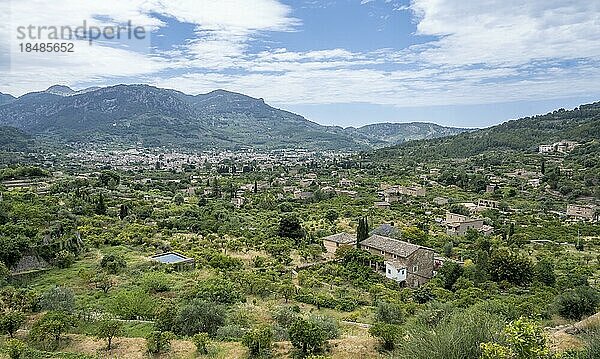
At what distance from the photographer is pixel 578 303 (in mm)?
19969

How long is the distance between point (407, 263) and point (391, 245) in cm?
265

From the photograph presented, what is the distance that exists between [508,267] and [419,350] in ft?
60.4

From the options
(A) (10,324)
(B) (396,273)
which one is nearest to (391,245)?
(B) (396,273)

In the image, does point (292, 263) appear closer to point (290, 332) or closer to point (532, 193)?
point (290, 332)

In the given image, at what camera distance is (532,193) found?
6238 cm

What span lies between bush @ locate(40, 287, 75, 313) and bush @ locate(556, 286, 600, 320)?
21107 mm

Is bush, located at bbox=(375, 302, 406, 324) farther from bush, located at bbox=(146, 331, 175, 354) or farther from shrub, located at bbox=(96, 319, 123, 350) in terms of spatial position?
shrub, located at bbox=(96, 319, 123, 350)

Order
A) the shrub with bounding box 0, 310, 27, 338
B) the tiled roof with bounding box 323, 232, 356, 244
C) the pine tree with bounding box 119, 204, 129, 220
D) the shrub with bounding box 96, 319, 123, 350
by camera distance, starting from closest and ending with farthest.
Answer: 1. the shrub with bounding box 96, 319, 123, 350
2. the shrub with bounding box 0, 310, 27, 338
3. the tiled roof with bounding box 323, 232, 356, 244
4. the pine tree with bounding box 119, 204, 129, 220

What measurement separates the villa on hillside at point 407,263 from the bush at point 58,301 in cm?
1748

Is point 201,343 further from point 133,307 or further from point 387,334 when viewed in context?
point 387,334

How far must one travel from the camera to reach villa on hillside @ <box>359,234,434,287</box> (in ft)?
92.0

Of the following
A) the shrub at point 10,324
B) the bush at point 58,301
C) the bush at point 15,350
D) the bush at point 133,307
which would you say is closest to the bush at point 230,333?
the bush at point 133,307

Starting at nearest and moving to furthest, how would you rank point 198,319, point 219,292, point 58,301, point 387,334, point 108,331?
point 387,334 < point 108,331 < point 198,319 < point 58,301 < point 219,292

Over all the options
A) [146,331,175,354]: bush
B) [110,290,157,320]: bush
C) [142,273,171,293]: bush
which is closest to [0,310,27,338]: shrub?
[110,290,157,320]: bush
